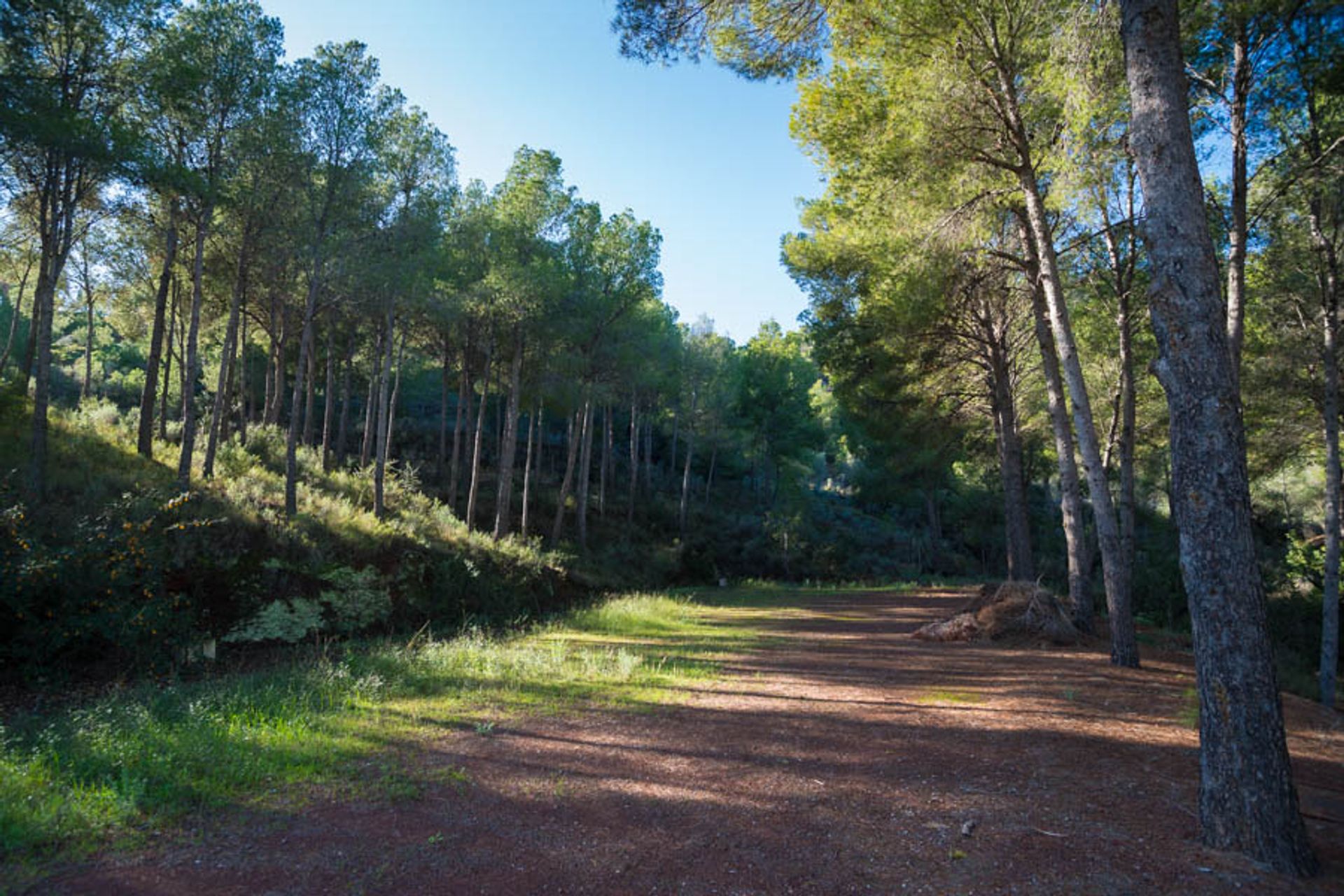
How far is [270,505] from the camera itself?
13.0 m

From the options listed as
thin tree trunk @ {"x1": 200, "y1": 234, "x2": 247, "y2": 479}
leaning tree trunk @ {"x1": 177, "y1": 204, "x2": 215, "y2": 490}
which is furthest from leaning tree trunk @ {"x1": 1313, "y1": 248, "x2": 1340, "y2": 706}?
thin tree trunk @ {"x1": 200, "y1": 234, "x2": 247, "y2": 479}

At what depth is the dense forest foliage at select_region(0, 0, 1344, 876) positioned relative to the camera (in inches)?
293

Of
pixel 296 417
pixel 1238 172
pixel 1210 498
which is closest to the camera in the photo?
pixel 1210 498

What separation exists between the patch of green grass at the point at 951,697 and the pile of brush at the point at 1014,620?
11.8 ft

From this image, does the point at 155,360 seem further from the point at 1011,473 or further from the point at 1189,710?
the point at 1011,473

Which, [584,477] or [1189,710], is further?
[584,477]

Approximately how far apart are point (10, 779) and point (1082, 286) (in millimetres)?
14641

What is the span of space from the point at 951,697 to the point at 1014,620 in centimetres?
416

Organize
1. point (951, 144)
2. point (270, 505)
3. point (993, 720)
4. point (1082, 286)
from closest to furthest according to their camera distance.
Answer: point (993, 720) → point (951, 144) → point (1082, 286) → point (270, 505)

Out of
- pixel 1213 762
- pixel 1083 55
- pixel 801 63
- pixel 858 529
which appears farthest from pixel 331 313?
pixel 858 529

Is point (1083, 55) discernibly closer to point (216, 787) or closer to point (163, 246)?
point (216, 787)

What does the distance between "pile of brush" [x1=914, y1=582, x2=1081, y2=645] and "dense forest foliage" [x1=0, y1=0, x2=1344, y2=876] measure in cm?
62

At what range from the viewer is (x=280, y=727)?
196 inches

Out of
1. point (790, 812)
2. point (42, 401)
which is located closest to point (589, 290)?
point (42, 401)
